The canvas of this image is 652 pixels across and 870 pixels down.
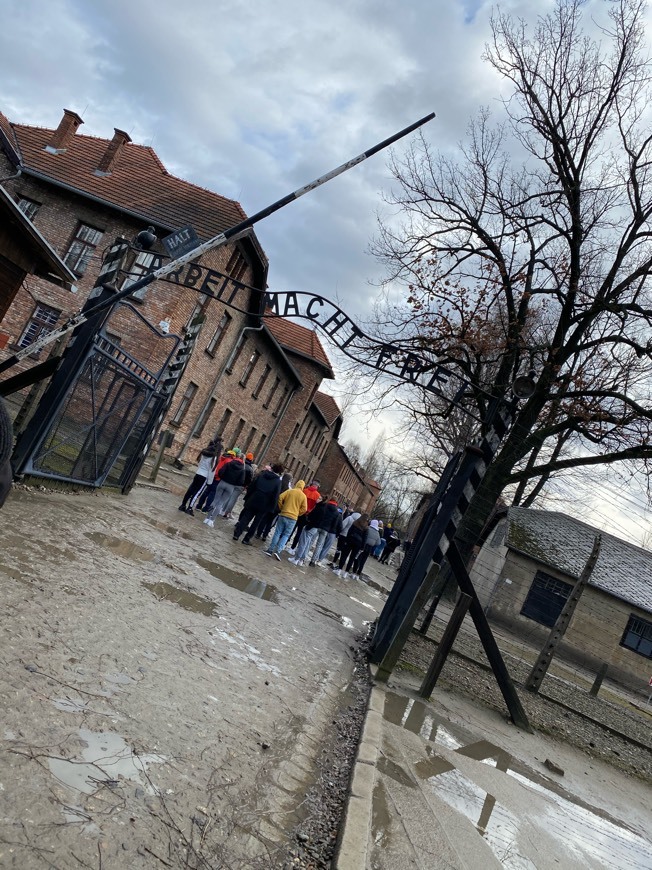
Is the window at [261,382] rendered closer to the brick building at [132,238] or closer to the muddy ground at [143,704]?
the brick building at [132,238]

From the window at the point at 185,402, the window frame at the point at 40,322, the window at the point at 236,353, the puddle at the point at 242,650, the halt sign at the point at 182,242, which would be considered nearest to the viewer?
the puddle at the point at 242,650

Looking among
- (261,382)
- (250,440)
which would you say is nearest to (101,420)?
(261,382)

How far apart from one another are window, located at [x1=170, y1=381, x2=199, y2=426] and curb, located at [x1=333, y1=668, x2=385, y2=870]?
79.1ft

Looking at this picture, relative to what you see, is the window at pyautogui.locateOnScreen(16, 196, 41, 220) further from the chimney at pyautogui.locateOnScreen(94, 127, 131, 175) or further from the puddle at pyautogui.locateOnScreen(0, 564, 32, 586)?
the puddle at pyautogui.locateOnScreen(0, 564, 32, 586)

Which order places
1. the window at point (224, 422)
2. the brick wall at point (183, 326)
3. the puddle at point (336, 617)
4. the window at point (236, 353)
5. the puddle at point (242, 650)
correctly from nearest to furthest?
the puddle at point (242, 650), the puddle at point (336, 617), the brick wall at point (183, 326), the window at point (236, 353), the window at point (224, 422)

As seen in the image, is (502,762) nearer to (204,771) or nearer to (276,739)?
(276,739)

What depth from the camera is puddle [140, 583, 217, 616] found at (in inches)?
293

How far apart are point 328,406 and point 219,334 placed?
34314mm

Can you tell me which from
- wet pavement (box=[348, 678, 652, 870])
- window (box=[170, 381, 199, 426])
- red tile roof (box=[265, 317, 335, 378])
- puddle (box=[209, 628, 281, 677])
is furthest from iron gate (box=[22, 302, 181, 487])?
red tile roof (box=[265, 317, 335, 378])

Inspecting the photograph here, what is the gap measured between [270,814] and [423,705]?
15.0ft

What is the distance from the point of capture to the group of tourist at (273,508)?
49.0 feet

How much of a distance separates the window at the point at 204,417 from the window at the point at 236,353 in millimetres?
1660

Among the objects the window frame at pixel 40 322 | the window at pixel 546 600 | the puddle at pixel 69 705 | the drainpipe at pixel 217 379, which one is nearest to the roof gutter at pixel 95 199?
the window frame at pixel 40 322

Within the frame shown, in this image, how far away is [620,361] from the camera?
15203 mm
